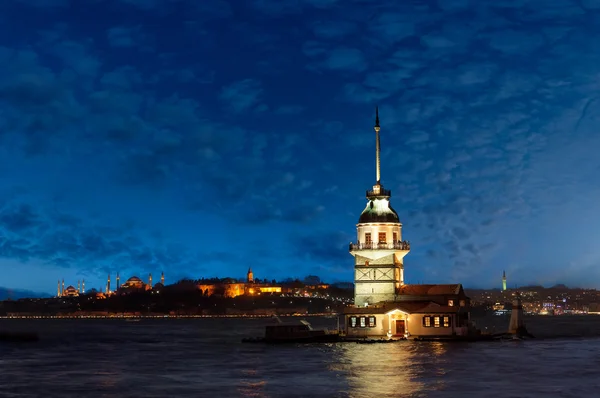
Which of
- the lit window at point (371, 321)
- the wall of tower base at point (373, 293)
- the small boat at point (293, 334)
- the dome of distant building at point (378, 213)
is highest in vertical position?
the dome of distant building at point (378, 213)

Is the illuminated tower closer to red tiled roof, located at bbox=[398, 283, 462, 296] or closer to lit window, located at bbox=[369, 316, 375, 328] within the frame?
red tiled roof, located at bbox=[398, 283, 462, 296]

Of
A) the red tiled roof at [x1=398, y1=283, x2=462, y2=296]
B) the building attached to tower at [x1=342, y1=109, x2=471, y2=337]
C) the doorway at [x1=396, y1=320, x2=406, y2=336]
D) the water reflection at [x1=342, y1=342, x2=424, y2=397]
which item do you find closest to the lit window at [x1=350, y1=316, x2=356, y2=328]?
the building attached to tower at [x1=342, y1=109, x2=471, y2=337]

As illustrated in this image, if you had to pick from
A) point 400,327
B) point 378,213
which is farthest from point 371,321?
point 378,213

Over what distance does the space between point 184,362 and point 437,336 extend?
25.1m

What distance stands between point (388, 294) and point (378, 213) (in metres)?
8.39

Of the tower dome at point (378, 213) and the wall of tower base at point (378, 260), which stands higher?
the tower dome at point (378, 213)

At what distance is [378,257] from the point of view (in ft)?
275

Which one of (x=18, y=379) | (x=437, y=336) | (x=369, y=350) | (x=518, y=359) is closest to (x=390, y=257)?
(x=437, y=336)

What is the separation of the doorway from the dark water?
3.42m

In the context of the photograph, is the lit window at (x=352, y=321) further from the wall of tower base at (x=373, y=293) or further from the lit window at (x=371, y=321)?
the wall of tower base at (x=373, y=293)

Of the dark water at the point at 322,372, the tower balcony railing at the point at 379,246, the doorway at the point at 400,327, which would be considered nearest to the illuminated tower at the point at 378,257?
the tower balcony railing at the point at 379,246

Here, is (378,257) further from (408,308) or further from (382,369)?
(382,369)

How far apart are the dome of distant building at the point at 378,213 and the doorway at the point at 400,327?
436 inches

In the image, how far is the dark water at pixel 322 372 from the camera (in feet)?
147
